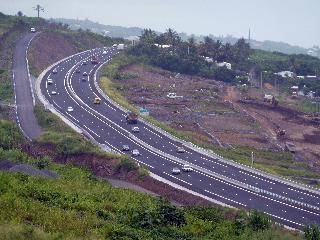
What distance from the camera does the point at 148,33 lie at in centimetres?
10325

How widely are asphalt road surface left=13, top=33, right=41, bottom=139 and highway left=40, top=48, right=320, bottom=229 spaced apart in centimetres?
213

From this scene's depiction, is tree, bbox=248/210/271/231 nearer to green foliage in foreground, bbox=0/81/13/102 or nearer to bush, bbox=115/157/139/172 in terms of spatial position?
Result: bush, bbox=115/157/139/172

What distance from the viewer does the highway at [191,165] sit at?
35750mm

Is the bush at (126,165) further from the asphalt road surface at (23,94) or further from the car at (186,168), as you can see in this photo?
the asphalt road surface at (23,94)

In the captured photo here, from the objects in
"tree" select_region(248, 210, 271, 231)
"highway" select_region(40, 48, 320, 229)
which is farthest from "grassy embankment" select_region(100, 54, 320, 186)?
"tree" select_region(248, 210, 271, 231)

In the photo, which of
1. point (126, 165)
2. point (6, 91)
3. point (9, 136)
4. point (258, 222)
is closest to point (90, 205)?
point (258, 222)

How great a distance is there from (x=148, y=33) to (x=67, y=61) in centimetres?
2463

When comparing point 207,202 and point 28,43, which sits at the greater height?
point 28,43

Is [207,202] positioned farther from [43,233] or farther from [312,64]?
[312,64]

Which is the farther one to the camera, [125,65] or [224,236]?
[125,65]

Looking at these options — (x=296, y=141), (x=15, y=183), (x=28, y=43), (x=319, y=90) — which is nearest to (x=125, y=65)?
(x=28, y=43)

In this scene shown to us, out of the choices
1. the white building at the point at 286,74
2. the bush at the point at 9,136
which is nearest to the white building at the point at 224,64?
the white building at the point at 286,74

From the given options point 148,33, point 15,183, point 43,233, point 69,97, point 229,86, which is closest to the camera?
point 43,233

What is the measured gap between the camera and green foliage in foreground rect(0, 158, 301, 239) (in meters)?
21.6
